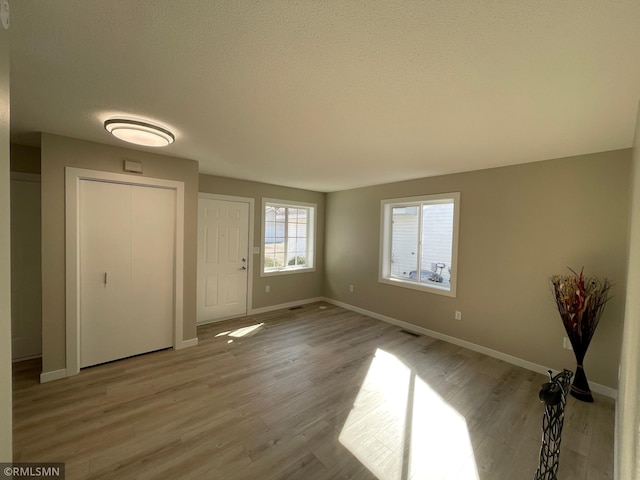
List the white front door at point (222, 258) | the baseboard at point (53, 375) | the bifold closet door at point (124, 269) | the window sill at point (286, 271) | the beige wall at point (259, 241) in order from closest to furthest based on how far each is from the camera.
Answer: the baseboard at point (53, 375), the bifold closet door at point (124, 269), the white front door at point (222, 258), the beige wall at point (259, 241), the window sill at point (286, 271)

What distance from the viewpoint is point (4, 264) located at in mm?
685

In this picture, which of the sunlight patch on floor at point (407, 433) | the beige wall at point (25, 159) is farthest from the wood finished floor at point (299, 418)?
the beige wall at point (25, 159)

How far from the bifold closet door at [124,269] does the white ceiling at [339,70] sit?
2.43 ft

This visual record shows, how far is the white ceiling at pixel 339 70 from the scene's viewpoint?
1.06m

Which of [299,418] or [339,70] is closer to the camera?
[339,70]

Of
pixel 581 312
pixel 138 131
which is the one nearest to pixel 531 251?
pixel 581 312

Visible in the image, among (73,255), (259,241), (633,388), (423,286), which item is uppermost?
(259,241)

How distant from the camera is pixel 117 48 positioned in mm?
1299

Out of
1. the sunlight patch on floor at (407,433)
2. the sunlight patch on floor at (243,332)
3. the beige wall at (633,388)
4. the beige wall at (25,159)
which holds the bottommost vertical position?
the sunlight patch on floor at (407,433)

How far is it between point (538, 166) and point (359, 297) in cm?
329

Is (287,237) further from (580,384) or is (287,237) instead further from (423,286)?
(580,384)

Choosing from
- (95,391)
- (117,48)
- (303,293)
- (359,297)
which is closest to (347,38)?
(117,48)

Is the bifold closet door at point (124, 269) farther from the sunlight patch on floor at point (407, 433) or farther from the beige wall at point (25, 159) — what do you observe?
the sunlight patch on floor at point (407, 433)

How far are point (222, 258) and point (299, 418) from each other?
292 cm
